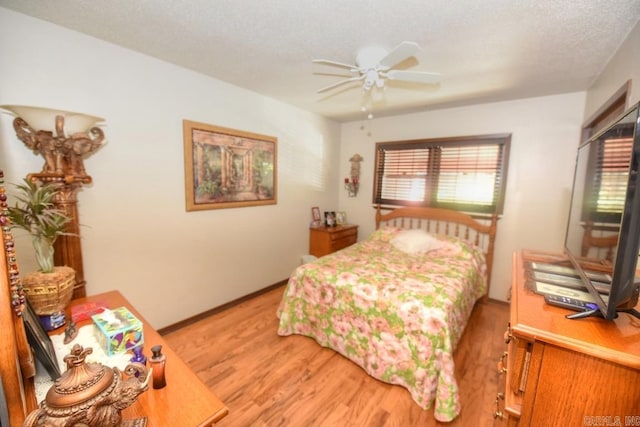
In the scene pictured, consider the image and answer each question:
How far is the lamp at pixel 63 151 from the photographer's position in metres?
1.52

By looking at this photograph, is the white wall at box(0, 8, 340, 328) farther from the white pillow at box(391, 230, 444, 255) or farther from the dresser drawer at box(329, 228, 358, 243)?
the white pillow at box(391, 230, 444, 255)

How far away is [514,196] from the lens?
119 inches

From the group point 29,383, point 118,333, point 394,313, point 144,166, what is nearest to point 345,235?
point 394,313

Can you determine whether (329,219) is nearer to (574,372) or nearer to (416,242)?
(416,242)

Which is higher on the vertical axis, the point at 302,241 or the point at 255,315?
the point at 302,241

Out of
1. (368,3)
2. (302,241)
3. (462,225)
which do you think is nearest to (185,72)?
(368,3)

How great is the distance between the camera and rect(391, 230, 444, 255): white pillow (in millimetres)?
3002

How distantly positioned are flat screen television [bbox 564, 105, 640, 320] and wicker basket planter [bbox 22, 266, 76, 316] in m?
2.19

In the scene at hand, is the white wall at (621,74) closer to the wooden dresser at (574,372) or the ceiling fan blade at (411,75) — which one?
the ceiling fan blade at (411,75)

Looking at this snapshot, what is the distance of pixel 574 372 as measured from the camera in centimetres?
78

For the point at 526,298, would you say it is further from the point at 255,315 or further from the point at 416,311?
the point at 255,315

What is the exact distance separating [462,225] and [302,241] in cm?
218

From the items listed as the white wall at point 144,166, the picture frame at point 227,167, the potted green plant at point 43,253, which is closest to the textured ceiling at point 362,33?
the white wall at point 144,166

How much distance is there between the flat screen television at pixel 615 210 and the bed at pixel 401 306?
892 mm
